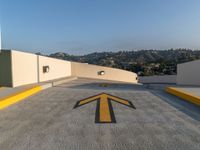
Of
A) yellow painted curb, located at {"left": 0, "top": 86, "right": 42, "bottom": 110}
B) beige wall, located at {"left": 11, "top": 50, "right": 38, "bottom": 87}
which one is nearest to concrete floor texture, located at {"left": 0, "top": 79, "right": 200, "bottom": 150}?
yellow painted curb, located at {"left": 0, "top": 86, "right": 42, "bottom": 110}

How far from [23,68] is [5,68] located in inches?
50.8

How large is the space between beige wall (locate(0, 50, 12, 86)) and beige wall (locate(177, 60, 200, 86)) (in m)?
12.4

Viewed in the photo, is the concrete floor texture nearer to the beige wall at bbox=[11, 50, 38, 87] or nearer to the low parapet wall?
the low parapet wall

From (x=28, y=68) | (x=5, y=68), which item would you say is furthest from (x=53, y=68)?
(x=5, y=68)

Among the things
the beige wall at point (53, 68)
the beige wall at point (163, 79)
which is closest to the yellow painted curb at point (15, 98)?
the beige wall at point (53, 68)

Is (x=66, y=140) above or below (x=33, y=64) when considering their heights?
→ below

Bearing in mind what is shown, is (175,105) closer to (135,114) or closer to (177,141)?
(135,114)

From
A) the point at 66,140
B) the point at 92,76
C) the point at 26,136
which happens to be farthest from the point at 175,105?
the point at 92,76

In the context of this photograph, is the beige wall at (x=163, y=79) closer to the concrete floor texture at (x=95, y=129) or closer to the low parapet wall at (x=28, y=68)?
the low parapet wall at (x=28, y=68)

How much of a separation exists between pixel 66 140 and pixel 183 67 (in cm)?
1511

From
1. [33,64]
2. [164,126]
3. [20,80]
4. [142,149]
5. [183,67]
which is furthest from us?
[183,67]

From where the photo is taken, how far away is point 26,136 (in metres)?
3.98

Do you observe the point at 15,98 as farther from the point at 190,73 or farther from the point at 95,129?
the point at 190,73

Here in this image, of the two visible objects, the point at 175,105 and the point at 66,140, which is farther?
the point at 175,105
